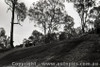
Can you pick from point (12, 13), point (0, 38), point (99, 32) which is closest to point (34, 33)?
point (0, 38)

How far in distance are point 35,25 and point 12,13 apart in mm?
14458

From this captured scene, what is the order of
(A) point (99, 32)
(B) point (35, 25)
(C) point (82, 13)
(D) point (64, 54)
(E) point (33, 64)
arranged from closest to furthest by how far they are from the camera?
(E) point (33, 64) < (D) point (64, 54) < (A) point (99, 32) < (C) point (82, 13) < (B) point (35, 25)

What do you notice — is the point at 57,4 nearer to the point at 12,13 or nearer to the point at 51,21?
the point at 51,21

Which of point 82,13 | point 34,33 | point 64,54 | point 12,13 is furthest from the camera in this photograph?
point 34,33

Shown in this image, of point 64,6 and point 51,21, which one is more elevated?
point 64,6

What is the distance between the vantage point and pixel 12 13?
→ 33812mm

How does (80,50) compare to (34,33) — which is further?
(34,33)

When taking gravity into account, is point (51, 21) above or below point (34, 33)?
above

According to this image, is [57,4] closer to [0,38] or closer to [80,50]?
[0,38]

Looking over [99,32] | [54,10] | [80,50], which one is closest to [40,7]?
[54,10]

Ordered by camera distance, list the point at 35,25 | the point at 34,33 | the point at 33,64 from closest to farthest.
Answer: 1. the point at 33,64
2. the point at 35,25
3. the point at 34,33

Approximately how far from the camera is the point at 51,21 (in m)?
45.4

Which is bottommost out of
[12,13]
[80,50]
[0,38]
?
[0,38]

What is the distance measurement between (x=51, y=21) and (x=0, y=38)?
19.9 m
